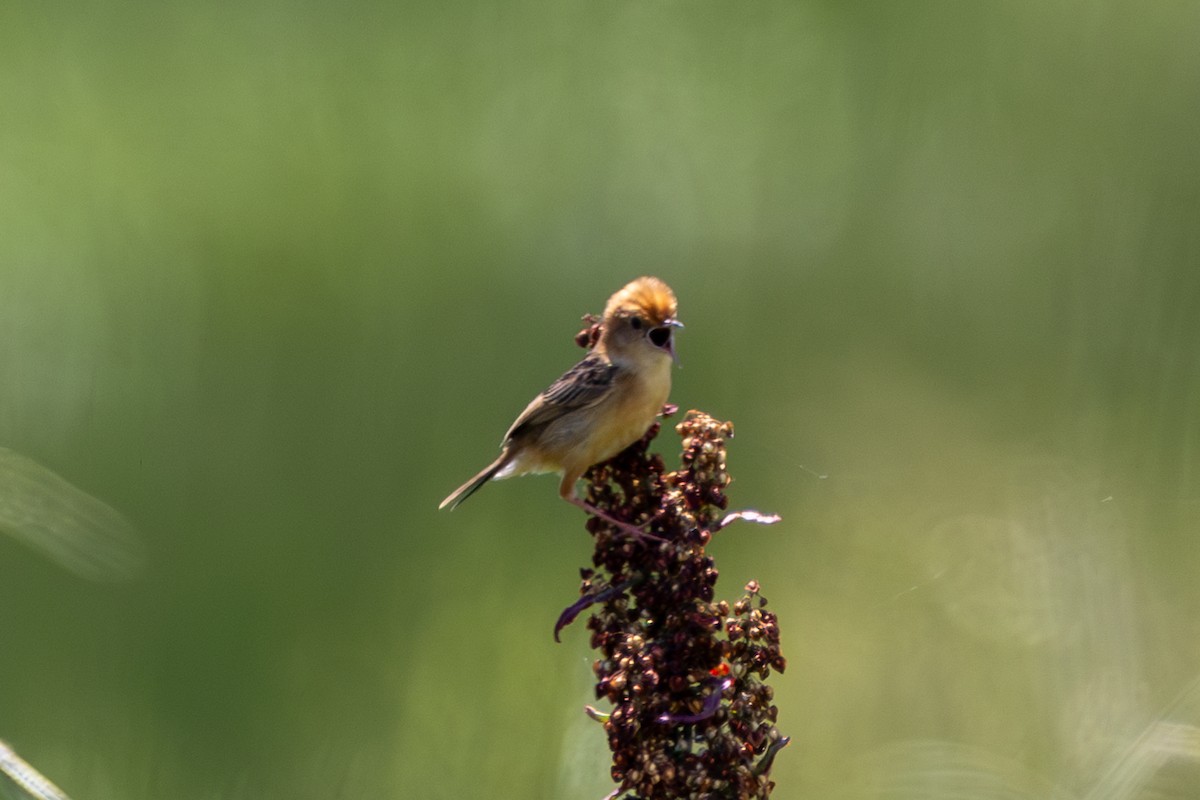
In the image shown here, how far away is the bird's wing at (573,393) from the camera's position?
244 centimetres

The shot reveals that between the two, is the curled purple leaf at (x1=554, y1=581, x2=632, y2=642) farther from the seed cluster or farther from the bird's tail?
the bird's tail

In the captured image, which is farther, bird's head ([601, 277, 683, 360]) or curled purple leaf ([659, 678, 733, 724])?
bird's head ([601, 277, 683, 360])

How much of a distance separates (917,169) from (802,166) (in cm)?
35

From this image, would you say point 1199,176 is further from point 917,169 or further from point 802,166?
point 802,166

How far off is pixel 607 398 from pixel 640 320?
0.50 ft

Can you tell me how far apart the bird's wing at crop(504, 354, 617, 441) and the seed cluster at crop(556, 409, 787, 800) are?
0.60 meters

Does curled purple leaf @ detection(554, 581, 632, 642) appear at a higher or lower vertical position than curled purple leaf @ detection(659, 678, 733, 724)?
higher

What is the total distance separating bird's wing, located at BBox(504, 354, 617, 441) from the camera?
8.01 ft

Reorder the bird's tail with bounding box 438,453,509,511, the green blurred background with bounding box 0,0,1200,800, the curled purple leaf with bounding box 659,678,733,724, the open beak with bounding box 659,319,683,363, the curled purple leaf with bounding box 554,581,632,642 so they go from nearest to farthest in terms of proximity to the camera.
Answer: the curled purple leaf with bounding box 659,678,733,724 < the curled purple leaf with bounding box 554,581,632,642 < the open beak with bounding box 659,319,683,363 < the green blurred background with bounding box 0,0,1200,800 < the bird's tail with bounding box 438,453,509,511

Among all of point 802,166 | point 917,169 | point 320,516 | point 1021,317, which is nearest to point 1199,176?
point 1021,317

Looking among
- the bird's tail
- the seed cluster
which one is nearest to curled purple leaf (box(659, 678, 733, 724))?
the seed cluster

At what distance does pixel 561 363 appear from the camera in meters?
3.10

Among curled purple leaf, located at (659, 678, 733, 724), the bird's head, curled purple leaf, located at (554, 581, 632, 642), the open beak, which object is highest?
the bird's head

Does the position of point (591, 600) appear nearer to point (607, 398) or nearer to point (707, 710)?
point (707, 710)
